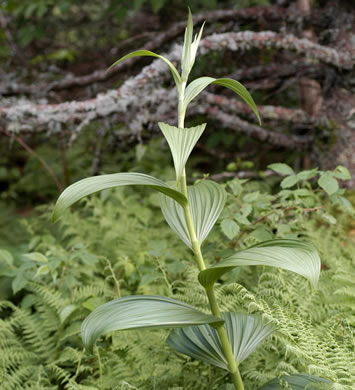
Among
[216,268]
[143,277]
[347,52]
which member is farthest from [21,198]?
[216,268]

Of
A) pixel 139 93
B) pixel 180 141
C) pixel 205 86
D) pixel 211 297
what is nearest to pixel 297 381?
pixel 211 297

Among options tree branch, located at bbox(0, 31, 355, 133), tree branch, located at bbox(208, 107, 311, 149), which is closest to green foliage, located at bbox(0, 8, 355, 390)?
tree branch, located at bbox(0, 31, 355, 133)

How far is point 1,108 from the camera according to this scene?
2.48 metres

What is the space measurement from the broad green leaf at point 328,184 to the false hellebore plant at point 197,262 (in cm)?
69

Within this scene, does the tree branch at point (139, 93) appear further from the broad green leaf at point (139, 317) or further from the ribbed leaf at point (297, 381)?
the ribbed leaf at point (297, 381)

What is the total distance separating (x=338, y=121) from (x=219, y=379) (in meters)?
2.08

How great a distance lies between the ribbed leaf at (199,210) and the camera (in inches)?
41.6

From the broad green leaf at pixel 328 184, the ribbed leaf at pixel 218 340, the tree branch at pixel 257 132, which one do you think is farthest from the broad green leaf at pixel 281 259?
the tree branch at pixel 257 132

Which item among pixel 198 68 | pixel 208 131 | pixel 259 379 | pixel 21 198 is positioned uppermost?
pixel 198 68

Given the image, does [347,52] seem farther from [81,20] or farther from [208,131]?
[81,20]

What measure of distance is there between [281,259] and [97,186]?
0.44 metres

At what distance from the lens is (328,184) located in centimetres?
167

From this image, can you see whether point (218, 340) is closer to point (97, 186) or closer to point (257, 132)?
point (97, 186)

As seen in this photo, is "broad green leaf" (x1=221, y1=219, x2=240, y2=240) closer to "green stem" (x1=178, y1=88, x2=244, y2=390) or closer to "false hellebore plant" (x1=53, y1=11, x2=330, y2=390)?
"false hellebore plant" (x1=53, y1=11, x2=330, y2=390)
